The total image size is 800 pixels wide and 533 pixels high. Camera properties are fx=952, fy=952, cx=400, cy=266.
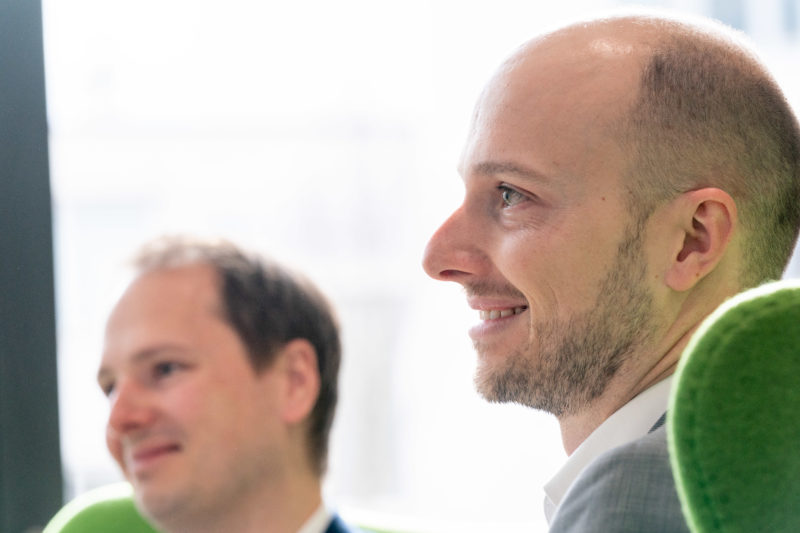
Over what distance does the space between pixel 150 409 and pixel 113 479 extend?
0.95 metres

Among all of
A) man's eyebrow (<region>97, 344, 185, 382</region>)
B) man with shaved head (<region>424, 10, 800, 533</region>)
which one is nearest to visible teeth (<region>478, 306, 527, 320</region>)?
man with shaved head (<region>424, 10, 800, 533</region>)

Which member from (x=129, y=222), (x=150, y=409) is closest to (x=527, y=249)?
(x=150, y=409)

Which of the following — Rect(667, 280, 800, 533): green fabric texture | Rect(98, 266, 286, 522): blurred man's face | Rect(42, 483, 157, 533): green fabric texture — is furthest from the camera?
Rect(42, 483, 157, 533): green fabric texture

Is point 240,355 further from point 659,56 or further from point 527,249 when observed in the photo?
point 659,56

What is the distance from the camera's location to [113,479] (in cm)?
221

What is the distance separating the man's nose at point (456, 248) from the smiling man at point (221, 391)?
0.90 ft

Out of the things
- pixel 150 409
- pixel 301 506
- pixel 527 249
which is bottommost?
pixel 301 506

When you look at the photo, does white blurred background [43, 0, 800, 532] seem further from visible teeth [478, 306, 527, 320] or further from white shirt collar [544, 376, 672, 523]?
white shirt collar [544, 376, 672, 523]

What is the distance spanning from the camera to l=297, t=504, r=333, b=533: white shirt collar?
54.1 inches

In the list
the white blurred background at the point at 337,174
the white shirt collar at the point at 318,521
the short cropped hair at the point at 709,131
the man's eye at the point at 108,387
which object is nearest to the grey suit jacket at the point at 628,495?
the short cropped hair at the point at 709,131

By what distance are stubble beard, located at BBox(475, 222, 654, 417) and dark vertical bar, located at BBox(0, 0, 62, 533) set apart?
4.23 feet

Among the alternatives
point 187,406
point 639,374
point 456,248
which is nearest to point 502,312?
point 456,248

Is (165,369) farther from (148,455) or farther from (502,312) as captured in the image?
(502,312)

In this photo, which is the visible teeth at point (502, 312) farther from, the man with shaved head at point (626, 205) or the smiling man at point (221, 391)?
the smiling man at point (221, 391)
